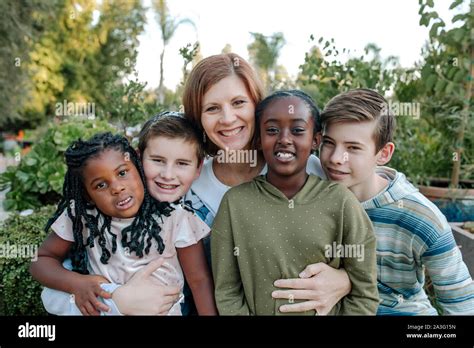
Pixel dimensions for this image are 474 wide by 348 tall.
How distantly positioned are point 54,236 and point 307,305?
0.90 meters

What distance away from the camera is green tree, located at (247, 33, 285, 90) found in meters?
2.33

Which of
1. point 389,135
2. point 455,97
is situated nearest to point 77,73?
point 389,135

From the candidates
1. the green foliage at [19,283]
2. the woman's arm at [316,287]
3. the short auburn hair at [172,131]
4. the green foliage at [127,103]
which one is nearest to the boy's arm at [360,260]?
the woman's arm at [316,287]

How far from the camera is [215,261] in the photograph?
174 centimetres

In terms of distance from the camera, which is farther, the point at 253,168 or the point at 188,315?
the point at 253,168

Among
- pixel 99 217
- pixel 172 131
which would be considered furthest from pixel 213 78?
pixel 99 217

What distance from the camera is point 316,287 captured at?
5.56 ft

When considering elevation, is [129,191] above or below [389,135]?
below

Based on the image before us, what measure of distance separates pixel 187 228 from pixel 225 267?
191 mm

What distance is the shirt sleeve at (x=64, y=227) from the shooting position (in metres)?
1.76

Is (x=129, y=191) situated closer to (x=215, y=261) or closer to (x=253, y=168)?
(x=215, y=261)

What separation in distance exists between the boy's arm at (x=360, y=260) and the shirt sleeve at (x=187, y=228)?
486 millimetres

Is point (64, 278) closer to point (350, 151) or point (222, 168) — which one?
point (222, 168)
